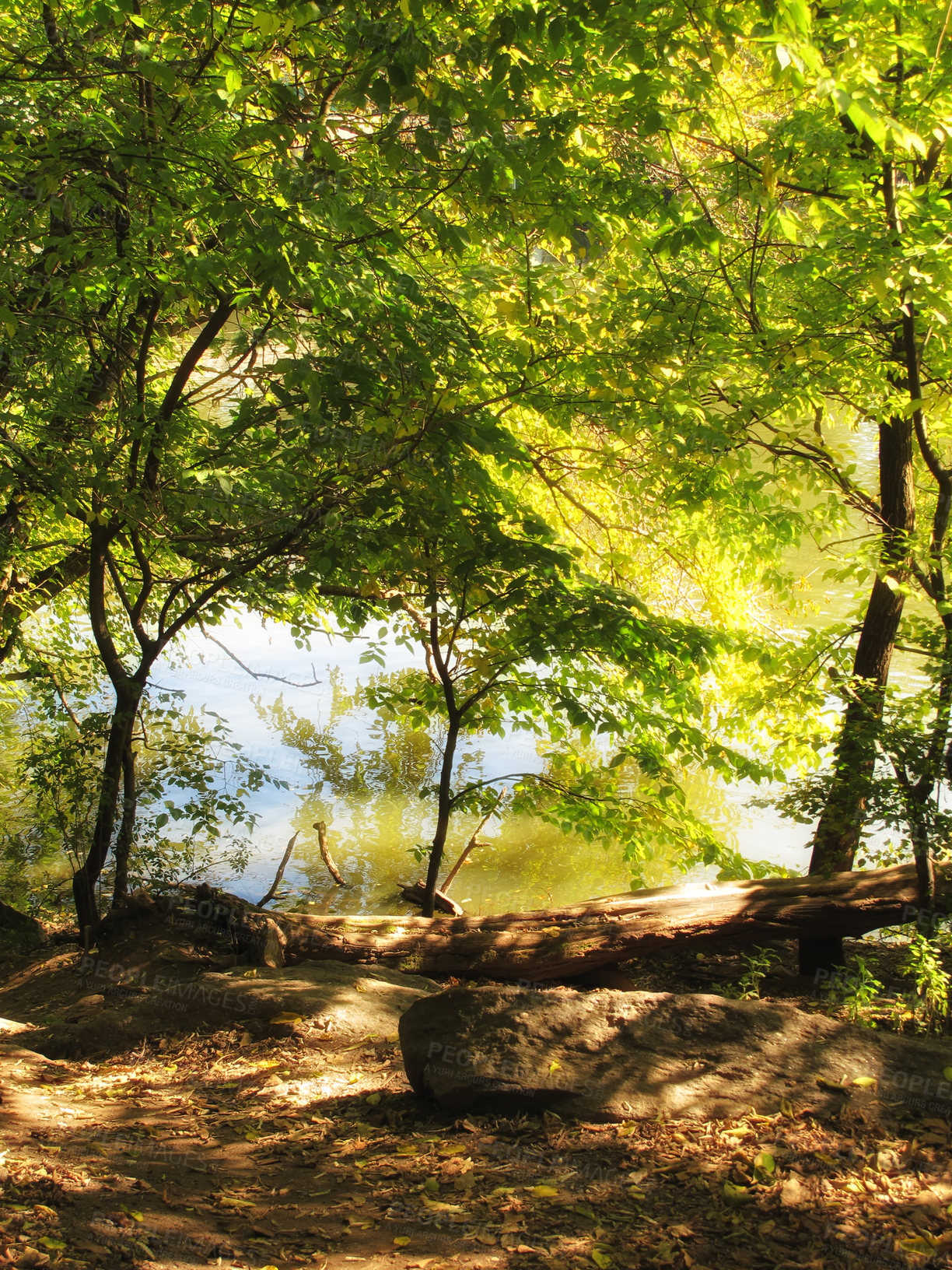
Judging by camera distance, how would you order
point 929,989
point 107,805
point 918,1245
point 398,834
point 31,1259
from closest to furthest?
point 31,1259, point 918,1245, point 929,989, point 107,805, point 398,834

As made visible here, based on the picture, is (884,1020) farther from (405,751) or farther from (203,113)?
(405,751)

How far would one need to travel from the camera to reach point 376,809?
12.2 m

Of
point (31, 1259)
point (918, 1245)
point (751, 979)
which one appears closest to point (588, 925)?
point (751, 979)

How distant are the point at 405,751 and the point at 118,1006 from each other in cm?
898

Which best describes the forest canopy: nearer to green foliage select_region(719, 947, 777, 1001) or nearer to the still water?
green foliage select_region(719, 947, 777, 1001)

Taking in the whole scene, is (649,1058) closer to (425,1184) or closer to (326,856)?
(425,1184)

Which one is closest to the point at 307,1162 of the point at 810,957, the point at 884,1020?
the point at 884,1020

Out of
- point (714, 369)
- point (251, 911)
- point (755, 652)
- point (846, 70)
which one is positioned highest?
point (714, 369)

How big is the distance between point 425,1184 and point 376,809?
925 centimetres

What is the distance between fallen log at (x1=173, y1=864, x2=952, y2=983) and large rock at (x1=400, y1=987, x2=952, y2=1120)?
2.12m

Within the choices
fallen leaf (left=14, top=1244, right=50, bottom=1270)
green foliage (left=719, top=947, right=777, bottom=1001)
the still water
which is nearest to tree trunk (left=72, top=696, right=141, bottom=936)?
the still water

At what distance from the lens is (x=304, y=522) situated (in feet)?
15.1

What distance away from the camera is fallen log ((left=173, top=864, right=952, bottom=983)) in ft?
19.3

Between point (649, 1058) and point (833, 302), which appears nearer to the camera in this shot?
point (649, 1058)
